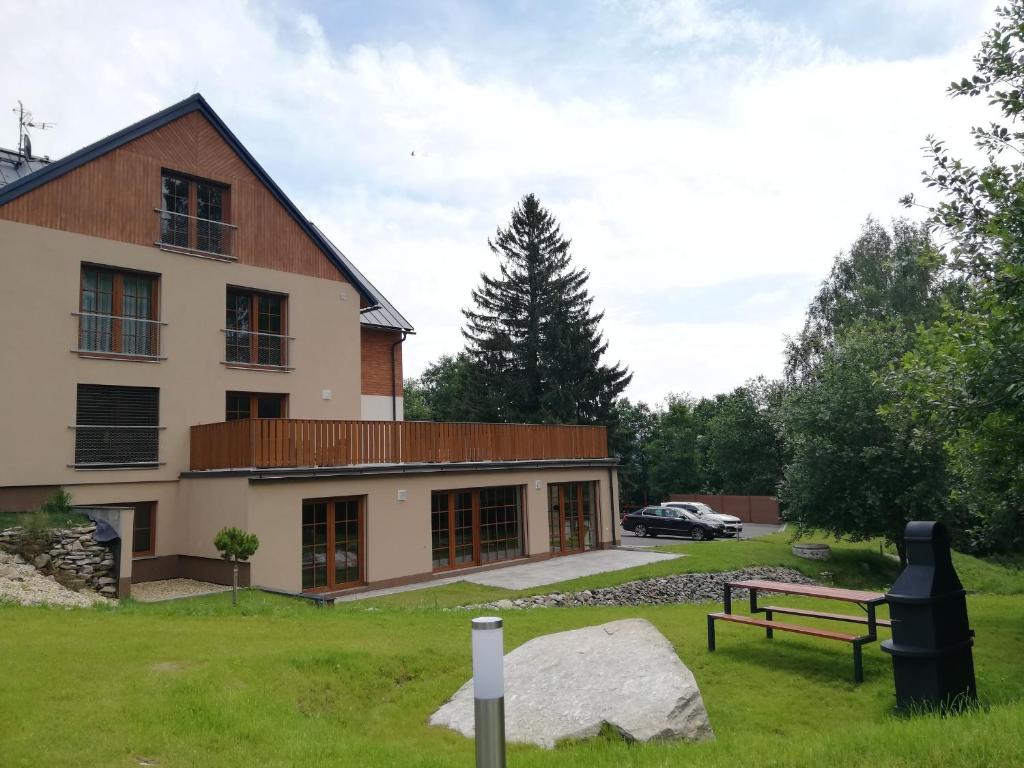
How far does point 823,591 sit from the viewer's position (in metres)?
8.30

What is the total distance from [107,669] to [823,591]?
7.25 m

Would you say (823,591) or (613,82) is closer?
(823,591)

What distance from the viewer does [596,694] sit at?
20.5 feet

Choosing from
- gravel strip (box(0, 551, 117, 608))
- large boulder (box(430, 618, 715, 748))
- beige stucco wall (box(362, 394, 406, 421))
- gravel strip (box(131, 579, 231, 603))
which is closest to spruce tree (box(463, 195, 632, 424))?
beige stucco wall (box(362, 394, 406, 421))

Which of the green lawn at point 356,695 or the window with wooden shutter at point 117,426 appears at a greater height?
the window with wooden shutter at point 117,426

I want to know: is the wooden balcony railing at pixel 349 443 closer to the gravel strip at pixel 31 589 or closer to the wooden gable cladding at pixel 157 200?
the gravel strip at pixel 31 589

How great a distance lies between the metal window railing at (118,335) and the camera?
1711 cm

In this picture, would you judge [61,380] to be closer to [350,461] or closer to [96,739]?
[350,461]

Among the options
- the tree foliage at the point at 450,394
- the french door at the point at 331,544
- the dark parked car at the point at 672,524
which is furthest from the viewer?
the tree foliage at the point at 450,394

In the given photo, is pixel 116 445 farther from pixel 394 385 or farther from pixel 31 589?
pixel 394 385

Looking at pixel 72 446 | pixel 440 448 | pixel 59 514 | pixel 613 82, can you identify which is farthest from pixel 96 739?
pixel 440 448

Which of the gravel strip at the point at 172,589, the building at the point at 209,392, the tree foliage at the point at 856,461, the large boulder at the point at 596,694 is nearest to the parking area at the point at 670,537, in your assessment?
the tree foliage at the point at 856,461

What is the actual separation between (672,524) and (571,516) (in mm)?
9359

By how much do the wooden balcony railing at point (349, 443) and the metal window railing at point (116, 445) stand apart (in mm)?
929
